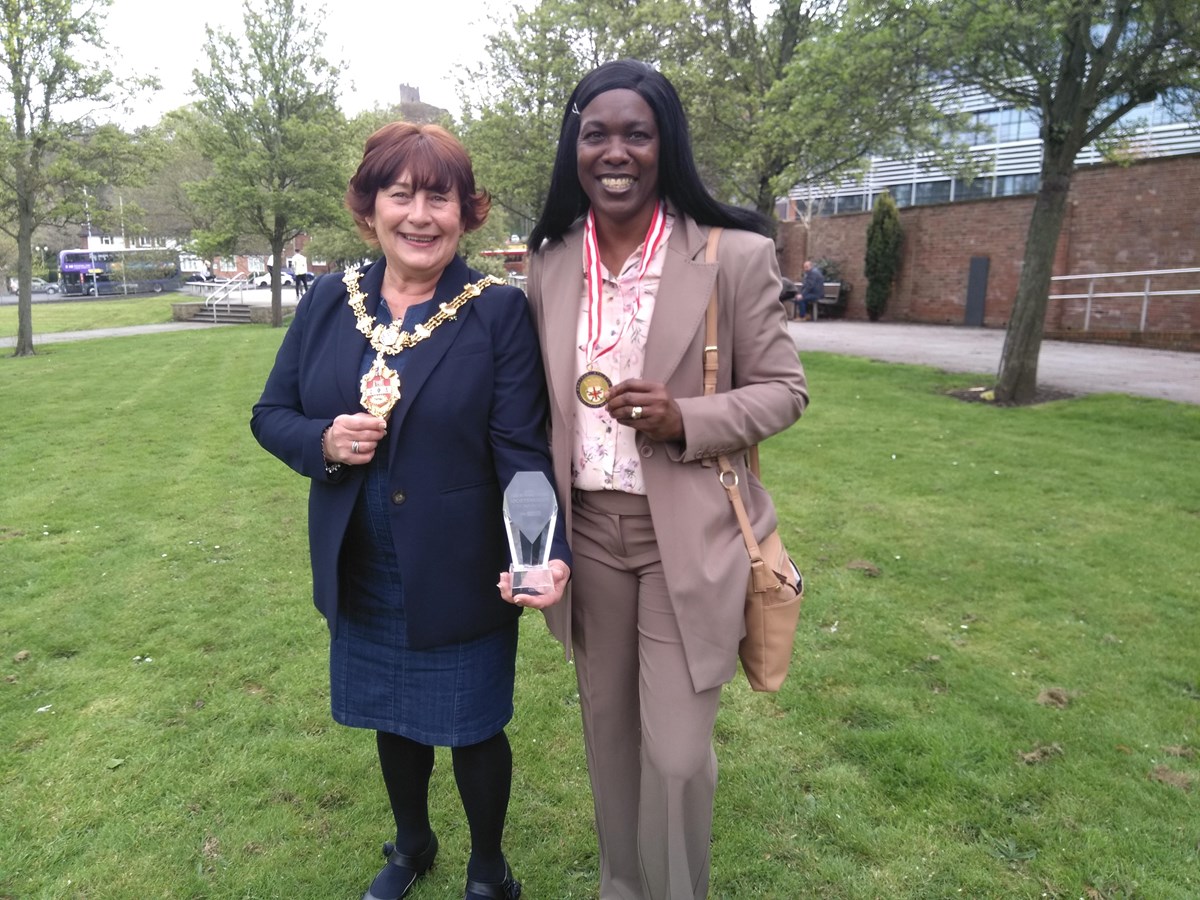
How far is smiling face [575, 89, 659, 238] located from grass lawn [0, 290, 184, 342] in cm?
2567

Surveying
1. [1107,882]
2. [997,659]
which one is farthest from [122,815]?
[997,659]

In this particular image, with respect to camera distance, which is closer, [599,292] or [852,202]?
[599,292]

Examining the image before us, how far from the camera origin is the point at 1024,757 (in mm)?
3314

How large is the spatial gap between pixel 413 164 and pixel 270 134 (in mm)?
26372

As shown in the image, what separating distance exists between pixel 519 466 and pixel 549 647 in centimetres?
248

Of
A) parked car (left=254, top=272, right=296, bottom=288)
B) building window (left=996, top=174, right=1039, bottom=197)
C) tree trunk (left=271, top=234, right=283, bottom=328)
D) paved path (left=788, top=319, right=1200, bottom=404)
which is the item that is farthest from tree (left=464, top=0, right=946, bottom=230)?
parked car (left=254, top=272, right=296, bottom=288)

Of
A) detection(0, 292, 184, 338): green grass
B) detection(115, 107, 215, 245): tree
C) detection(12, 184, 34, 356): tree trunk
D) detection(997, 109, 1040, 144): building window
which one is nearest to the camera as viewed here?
detection(12, 184, 34, 356): tree trunk

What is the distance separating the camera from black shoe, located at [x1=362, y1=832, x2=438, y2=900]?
2596 millimetres

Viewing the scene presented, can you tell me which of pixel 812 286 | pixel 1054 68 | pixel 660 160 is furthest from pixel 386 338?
pixel 812 286

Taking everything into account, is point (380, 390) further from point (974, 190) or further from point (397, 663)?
point (974, 190)

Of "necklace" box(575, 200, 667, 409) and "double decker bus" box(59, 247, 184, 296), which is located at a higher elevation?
"double decker bus" box(59, 247, 184, 296)

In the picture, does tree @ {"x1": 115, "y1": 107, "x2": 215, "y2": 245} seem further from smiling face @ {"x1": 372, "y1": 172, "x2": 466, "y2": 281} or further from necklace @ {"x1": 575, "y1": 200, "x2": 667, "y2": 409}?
necklace @ {"x1": 575, "y1": 200, "x2": 667, "y2": 409}

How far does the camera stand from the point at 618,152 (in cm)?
197

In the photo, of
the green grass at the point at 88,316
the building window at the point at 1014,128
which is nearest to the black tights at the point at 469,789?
the green grass at the point at 88,316
